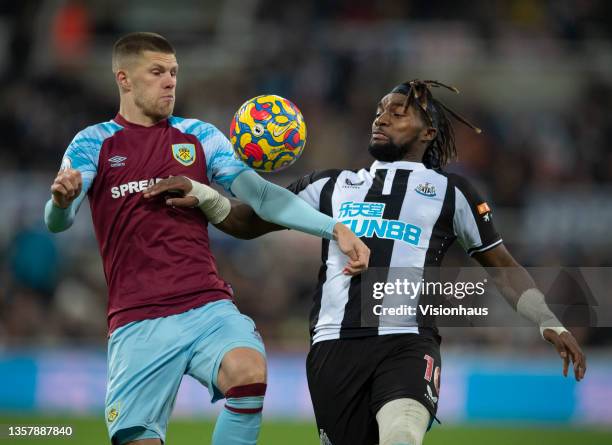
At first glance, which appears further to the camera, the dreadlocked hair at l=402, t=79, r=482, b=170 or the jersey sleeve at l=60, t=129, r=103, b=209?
the dreadlocked hair at l=402, t=79, r=482, b=170

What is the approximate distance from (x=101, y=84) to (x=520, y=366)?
7.53 m

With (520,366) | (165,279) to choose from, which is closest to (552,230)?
(520,366)

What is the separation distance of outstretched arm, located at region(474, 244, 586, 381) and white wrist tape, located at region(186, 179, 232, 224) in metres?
1.42

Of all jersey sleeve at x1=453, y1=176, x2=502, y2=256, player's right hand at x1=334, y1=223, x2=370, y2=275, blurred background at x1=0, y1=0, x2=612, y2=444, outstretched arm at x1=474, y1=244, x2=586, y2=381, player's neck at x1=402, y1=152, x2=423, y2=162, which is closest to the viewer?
player's right hand at x1=334, y1=223, x2=370, y2=275

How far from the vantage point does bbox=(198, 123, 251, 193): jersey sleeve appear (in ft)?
18.6

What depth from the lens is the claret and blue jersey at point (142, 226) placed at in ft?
17.6

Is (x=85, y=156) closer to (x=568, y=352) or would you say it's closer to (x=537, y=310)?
(x=537, y=310)

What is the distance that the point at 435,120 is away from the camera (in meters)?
6.14

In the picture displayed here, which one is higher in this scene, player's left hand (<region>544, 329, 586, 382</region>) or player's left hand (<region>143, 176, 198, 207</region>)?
player's left hand (<region>143, 176, 198, 207</region>)

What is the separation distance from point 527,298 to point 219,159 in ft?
5.96

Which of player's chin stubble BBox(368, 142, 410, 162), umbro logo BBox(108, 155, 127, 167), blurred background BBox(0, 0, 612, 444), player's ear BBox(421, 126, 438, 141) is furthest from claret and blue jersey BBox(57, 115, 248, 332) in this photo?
blurred background BBox(0, 0, 612, 444)

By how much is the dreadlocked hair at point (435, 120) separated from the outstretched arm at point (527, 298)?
2.20 ft

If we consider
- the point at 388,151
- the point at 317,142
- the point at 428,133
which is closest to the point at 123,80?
the point at 388,151

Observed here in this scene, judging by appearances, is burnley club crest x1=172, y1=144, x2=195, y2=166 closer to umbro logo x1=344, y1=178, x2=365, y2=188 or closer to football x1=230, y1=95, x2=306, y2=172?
football x1=230, y1=95, x2=306, y2=172
